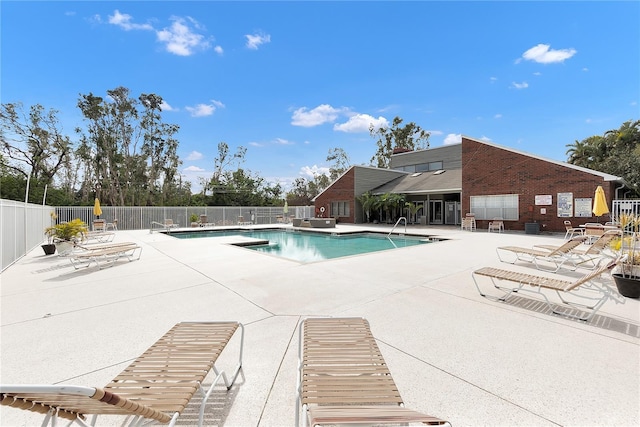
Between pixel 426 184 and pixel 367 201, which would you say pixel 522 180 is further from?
pixel 367 201

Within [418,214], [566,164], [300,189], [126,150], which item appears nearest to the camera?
[566,164]

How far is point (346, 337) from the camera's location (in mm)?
2438

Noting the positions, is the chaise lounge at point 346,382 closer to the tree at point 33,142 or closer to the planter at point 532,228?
the planter at point 532,228

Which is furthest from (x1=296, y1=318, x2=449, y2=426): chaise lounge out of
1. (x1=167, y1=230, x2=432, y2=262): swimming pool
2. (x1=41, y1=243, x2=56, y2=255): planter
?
(x1=41, y1=243, x2=56, y2=255): planter

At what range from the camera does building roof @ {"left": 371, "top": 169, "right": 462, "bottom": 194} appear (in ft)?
70.5

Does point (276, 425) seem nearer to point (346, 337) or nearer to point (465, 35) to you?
point (346, 337)

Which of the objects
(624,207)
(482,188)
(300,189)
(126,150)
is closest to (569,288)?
(624,207)

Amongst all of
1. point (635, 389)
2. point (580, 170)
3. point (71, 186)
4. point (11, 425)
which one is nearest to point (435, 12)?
point (580, 170)

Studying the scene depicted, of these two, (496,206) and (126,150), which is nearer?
(496,206)

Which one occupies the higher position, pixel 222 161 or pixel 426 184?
pixel 222 161

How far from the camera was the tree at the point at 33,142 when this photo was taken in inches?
927

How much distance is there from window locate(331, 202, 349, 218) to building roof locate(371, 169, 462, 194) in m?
3.00

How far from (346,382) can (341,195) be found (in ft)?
84.3

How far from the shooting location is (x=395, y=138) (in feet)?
139
